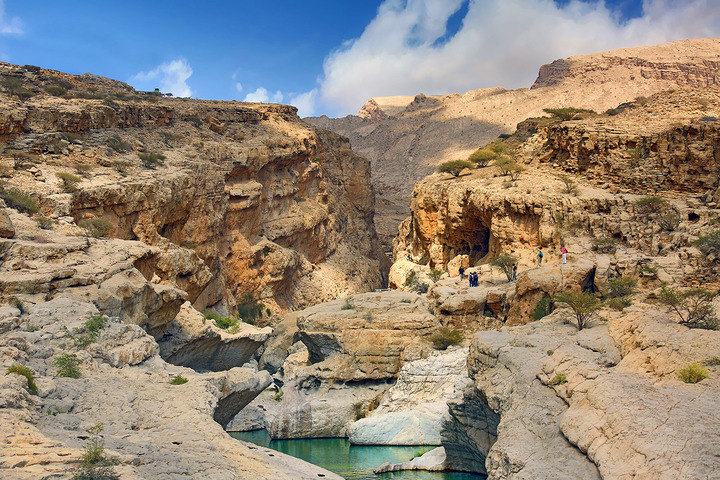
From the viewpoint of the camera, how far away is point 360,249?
50625 mm

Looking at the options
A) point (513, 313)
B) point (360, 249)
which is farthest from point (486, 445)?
point (360, 249)

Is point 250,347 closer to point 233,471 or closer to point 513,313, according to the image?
point 513,313

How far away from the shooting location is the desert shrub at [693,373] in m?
8.91

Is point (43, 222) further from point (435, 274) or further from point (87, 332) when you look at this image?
point (435, 274)

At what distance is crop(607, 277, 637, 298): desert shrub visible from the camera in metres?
16.2

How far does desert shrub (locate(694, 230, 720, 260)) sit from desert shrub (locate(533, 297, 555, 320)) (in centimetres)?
442

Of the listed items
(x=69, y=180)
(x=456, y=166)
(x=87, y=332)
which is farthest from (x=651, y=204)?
(x=69, y=180)

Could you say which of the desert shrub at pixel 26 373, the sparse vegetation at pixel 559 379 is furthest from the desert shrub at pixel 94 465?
the sparse vegetation at pixel 559 379

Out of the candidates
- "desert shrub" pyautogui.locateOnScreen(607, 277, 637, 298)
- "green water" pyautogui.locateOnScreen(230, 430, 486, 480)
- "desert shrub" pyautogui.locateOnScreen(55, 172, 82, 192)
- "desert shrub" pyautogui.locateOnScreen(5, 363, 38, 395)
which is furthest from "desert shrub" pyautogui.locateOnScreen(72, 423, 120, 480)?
"desert shrub" pyautogui.locateOnScreen(55, 172, 82, 192)

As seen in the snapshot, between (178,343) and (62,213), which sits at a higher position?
(62,213)

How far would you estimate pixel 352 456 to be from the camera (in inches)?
822

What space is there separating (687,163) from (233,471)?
22225mm

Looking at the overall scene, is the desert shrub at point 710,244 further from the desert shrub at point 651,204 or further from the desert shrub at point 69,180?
the desert shrub at point 69,180

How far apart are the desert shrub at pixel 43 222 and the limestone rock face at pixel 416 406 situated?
12.6m
